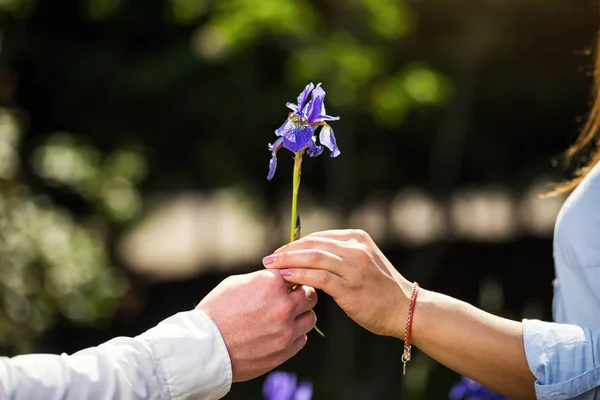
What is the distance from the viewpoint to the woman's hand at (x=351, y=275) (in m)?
1.79

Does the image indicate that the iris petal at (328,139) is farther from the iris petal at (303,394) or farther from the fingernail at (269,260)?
the iris petal at (303,394)

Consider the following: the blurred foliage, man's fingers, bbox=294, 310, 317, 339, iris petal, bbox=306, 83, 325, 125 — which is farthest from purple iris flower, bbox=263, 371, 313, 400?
the blurred foliage

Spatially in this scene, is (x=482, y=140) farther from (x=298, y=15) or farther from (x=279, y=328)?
(x=279, y=328)

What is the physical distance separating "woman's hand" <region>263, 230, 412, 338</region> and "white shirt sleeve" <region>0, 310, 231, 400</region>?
0.23 metres

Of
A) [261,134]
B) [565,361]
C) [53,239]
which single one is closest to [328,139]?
[565,361]

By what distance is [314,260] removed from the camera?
1.78 meters

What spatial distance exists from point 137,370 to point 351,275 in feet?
1.65

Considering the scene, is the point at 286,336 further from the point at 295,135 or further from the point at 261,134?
the point at 261,134

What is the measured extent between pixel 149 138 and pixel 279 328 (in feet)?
20.5

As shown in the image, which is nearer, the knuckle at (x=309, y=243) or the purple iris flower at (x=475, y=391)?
the knuckle at (x=309, y=243)

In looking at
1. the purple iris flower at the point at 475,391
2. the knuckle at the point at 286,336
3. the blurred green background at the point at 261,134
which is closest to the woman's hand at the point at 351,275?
the knuckle at the point at 286,336

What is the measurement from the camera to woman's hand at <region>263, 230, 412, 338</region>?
5.87ft

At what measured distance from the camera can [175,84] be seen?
7.28 metres

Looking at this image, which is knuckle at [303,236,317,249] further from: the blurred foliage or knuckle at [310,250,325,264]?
the blurred foliage
